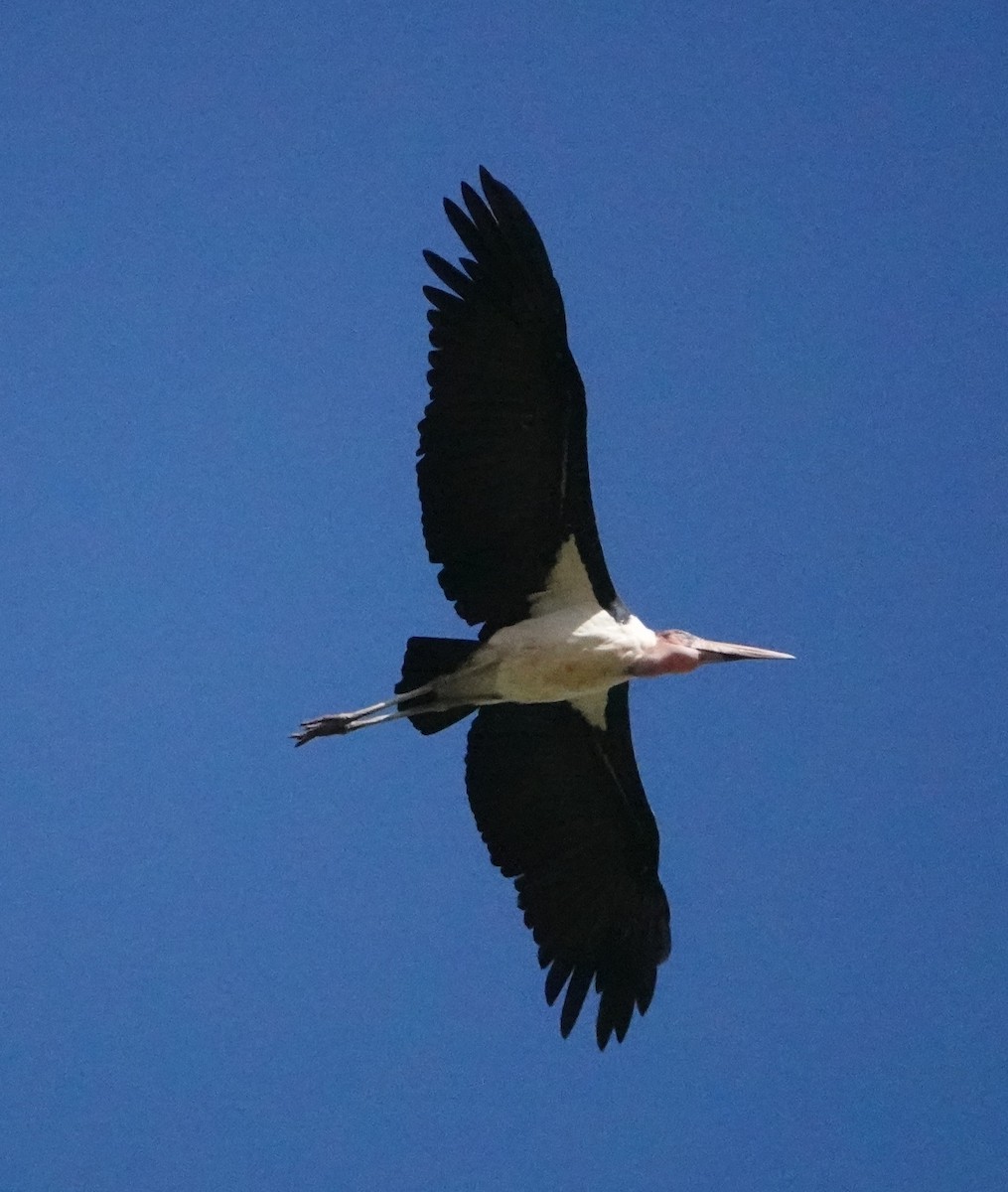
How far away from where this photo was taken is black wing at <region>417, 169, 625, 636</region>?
816cm

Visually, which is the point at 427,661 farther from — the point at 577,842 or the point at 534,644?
the point at 577,842

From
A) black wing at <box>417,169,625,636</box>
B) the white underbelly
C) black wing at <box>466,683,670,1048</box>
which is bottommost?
black wing at <box>466,683,670,1048</box>

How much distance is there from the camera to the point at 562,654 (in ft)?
28.7

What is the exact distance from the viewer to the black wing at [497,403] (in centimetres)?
816

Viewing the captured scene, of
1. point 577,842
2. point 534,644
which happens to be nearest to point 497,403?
point 534,644

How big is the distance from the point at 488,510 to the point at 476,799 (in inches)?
59.6

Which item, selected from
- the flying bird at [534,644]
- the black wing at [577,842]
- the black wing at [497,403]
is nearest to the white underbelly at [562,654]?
the flying bird at [534,644]

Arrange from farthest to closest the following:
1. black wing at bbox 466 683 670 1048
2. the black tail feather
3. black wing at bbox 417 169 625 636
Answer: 1. black wing at bbox 466 683 670 1048
2. the black tail feather
3. black wing at bbox 417 169 625 636

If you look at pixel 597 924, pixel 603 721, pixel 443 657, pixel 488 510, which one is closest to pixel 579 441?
pixel 488 510

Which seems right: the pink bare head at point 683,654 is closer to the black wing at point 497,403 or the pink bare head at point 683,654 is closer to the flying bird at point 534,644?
the flying bird at point 534,644

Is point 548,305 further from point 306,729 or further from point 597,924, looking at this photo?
point 597,924

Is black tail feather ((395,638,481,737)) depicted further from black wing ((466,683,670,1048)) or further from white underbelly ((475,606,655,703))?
black wing ((466,683,670,1048))

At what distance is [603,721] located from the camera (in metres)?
9.55

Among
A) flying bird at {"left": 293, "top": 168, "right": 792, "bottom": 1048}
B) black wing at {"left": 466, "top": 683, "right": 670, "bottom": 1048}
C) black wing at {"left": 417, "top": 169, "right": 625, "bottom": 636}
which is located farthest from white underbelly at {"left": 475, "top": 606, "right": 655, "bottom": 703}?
black wing at {"left": 466, "top": 683, "right": 670, "bottom": 1048}
